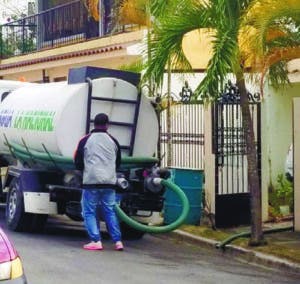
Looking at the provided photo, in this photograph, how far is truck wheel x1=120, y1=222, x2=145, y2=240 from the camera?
13.0 metres

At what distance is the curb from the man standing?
1.42 m

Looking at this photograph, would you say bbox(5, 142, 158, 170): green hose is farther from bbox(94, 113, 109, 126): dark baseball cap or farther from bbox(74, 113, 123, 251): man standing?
bbox(94, 113, 109, 126): dark baseball cap

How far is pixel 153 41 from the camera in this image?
36.9ft

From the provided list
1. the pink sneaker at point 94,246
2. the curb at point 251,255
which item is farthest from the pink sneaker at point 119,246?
the curb at point 251,255

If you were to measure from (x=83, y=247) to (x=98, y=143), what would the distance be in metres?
1.43

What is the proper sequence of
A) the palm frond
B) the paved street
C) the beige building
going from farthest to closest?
the beige building < the palm frond < the paved street

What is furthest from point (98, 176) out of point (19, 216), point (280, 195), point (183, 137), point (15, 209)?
point (280, 195)

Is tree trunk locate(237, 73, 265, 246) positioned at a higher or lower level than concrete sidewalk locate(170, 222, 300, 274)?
higher

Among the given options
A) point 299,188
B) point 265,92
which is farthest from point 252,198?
point 265,92

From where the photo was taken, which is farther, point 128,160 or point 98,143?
point 128,160

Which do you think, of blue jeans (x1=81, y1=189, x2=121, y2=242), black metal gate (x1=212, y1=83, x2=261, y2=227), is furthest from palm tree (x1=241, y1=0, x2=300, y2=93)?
blue jeans (x1=81, y1=189, x2=121, y2=242)

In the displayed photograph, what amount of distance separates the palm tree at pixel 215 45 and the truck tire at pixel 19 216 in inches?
117

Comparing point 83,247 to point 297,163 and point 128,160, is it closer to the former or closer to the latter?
point 128,160

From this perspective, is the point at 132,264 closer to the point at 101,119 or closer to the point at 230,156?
the point at 101,119
